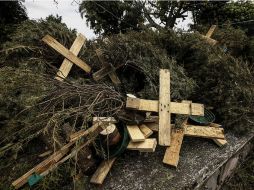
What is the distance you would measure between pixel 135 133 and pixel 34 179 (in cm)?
129

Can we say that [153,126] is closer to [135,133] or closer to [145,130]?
[145,130]

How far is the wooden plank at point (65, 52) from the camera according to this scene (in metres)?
4.35

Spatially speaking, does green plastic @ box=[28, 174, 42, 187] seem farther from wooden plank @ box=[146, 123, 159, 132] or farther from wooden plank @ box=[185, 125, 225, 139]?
wooden plank @ box=[185, 125, 225, 139]

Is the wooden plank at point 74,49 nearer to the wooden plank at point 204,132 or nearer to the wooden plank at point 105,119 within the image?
the wooden plank at point 105,119

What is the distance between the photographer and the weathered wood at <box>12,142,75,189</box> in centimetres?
266

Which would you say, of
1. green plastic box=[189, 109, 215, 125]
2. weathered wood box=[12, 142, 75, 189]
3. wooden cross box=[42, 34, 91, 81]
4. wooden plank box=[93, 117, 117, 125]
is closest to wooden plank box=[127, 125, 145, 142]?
wooden plank box=[93, 117, 117, 125]

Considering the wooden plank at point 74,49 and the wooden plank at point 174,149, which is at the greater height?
the wooden plank at point 74,49

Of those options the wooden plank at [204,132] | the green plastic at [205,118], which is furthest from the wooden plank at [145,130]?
the green plastic at [205,118]

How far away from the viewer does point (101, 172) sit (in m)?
Answer: 2.88

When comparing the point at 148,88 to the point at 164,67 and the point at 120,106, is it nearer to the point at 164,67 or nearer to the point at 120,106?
the point at 164,67

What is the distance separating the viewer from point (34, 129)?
301cm

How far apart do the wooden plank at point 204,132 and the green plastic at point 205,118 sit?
17cm

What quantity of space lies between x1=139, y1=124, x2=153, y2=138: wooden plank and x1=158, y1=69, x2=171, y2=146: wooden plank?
142 mm

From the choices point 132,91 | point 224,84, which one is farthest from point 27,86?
point 224,84
